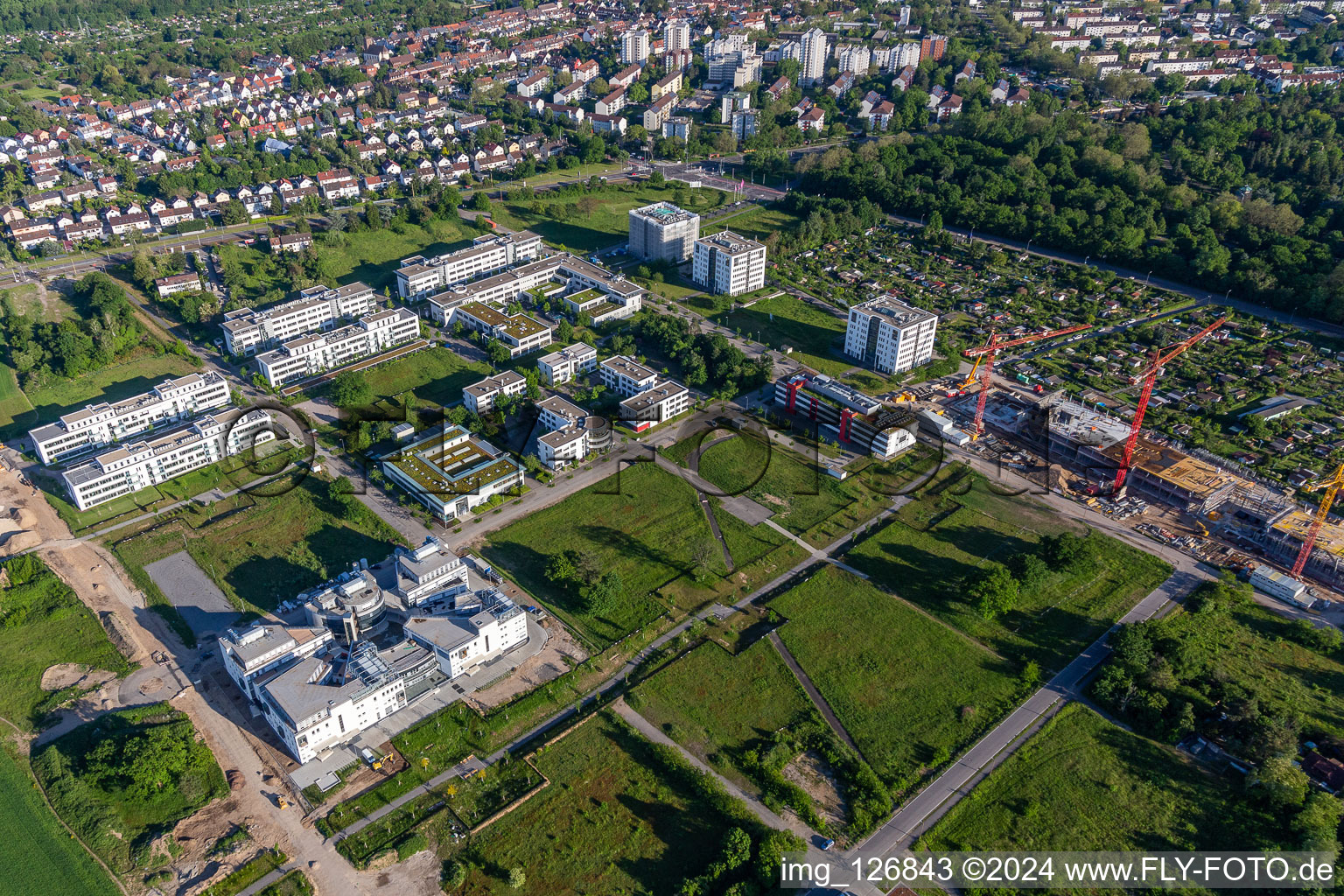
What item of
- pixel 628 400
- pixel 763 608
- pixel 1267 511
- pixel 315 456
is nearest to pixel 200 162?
pixel 315 456

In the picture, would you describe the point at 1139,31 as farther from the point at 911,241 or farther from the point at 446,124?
the point at 446,124

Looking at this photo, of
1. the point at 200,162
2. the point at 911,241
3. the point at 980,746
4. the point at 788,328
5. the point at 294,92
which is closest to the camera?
the point at 980,746

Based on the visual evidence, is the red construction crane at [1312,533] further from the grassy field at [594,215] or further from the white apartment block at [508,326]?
the grassy field at [594,215]

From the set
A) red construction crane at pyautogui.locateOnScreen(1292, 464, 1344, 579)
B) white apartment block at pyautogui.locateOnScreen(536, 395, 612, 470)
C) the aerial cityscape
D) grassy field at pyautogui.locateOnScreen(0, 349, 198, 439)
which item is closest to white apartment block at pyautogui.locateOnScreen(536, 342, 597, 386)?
the aerial cityscape

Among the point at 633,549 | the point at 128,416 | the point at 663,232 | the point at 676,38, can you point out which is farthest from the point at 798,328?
the point at 676,38

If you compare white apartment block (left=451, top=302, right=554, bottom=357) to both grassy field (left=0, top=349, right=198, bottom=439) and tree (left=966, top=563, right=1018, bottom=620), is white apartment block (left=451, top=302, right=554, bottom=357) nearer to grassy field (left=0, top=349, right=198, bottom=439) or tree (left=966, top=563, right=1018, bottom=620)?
grassy field (left=0, top=349, right=198, bottom=439)

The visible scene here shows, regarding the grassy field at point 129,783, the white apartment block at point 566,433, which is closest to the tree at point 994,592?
the white apartment block at point 566,433

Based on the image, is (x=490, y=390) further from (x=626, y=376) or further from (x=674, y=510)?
(x=674, y=510)
